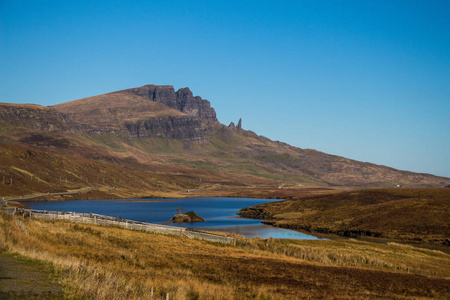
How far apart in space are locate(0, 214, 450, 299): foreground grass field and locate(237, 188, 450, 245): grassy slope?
34129 millimetres

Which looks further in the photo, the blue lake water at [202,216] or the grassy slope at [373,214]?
the blue lake water at [202,216]

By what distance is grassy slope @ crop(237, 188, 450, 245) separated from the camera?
77.7m

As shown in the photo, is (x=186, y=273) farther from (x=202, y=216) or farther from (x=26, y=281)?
(x=202, y=216)

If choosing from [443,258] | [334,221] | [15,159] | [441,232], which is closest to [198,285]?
[443,258]

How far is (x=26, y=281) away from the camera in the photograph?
16078mm

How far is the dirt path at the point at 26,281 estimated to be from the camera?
1422 centimetres

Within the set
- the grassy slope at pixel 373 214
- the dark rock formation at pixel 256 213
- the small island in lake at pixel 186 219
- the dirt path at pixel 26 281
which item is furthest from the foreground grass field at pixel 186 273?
the dark rock formation at pixel 256 213

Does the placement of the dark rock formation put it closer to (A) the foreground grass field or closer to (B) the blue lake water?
(B) the blue lake water

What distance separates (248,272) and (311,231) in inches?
2395

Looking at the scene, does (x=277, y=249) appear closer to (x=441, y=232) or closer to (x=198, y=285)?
(x=198, y=285)

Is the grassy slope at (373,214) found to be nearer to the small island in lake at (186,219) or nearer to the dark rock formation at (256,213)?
the dark rock formation at (256,213)

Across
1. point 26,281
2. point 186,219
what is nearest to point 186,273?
point 26,281

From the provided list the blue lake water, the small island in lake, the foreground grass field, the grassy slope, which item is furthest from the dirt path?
the small island in lake

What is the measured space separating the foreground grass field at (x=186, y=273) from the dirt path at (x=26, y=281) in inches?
20.6
